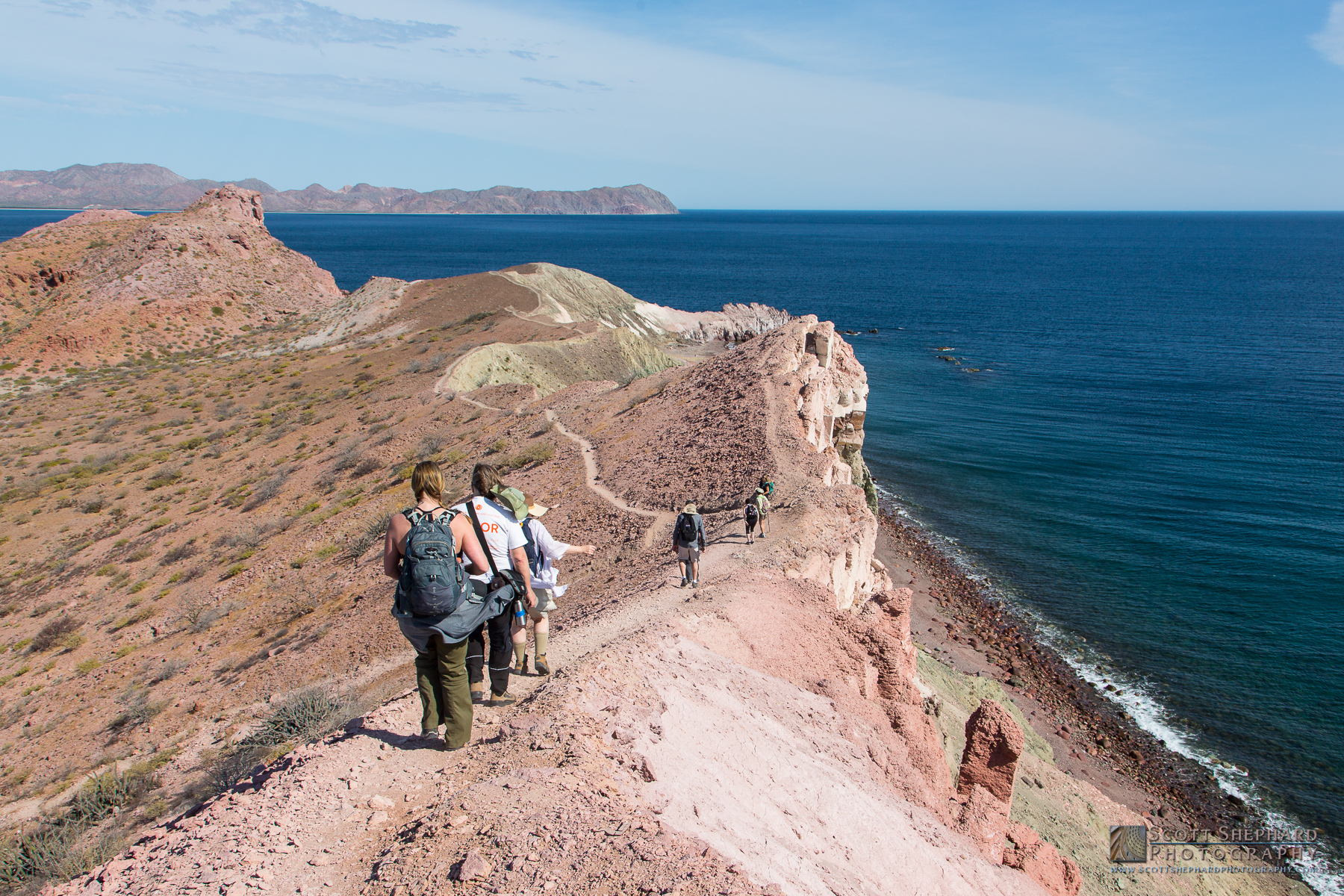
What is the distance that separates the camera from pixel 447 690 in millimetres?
6387

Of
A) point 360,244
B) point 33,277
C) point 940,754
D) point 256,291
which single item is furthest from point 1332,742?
point 360,244

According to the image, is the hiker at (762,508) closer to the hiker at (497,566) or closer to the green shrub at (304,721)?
the hiker at (497,566)

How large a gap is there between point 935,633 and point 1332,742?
11288 mm

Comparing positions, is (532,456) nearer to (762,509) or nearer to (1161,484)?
(762,509)

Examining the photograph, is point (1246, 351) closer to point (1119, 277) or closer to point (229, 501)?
point (1119, 277)

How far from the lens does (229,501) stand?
1085 inches

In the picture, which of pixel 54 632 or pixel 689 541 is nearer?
pixel 689 541

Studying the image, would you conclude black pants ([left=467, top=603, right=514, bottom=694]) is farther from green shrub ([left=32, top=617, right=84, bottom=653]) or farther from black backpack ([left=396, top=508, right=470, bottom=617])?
green shrub ([left=32, top=617, right=84, bottom=653])

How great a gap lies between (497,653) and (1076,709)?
2243 cm

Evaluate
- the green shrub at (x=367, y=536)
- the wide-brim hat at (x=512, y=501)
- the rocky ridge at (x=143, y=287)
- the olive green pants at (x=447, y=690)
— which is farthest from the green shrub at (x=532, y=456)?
the rocky ridge at (x=143, y=287)

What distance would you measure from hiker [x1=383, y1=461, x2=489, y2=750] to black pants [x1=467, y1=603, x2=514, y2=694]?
0.58 m

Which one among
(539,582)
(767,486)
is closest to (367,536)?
(767,486)

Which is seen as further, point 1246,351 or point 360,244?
point 360,244

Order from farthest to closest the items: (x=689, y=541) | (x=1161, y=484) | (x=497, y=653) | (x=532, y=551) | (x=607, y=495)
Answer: (x=1161, y=484) < (x=607, y=495) < (x=689, y=541) < (x=532, y=551) < (x=497, y=653)
